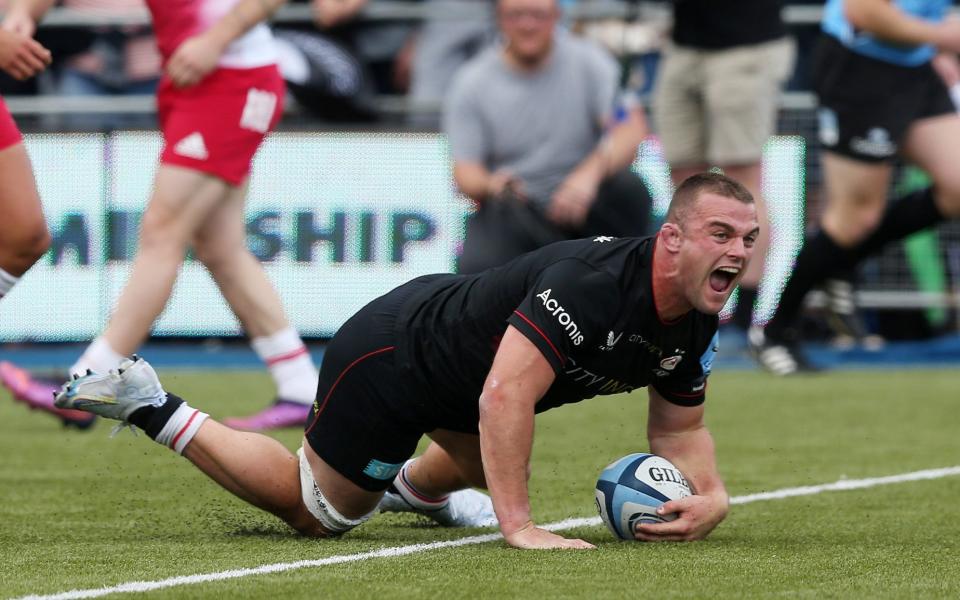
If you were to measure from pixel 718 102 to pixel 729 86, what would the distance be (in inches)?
4.2

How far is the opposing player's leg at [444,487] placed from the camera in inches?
204

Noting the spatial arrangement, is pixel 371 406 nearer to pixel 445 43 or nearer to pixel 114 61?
pixel 445 43

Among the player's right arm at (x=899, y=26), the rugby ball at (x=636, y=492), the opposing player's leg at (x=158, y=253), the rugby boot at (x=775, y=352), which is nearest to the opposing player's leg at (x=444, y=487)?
the rugby ball at (x=636, y=492)

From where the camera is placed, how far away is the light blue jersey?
9.20 metres

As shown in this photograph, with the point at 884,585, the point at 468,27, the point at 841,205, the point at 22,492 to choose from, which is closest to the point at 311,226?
the point at 468,27

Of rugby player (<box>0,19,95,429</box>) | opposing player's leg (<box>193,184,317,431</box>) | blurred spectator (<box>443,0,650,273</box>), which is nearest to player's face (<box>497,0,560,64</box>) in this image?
blurred spectator (<box>443,0,650,273</box>)

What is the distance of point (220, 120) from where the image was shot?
721cm

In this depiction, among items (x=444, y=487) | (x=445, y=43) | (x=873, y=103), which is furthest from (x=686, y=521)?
(x=445, y=43)

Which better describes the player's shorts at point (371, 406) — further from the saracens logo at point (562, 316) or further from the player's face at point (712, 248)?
the player's face at point (712, 248)

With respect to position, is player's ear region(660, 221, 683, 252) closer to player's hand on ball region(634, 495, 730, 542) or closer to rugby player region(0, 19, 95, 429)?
player's hand on ball region(634, 495, 730, 542)

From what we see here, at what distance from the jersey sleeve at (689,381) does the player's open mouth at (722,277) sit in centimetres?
26

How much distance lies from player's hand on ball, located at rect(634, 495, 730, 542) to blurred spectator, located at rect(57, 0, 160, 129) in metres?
8.70

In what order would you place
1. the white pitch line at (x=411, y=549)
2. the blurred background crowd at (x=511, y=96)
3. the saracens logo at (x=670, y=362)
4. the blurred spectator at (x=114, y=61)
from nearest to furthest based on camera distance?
the white pitch line at (x=411, y=549) → the saracens logo at (x=670, y=362) → the blurred background crowd at (x=511, y=96) → the blurred spectator at (x=114, y=61)

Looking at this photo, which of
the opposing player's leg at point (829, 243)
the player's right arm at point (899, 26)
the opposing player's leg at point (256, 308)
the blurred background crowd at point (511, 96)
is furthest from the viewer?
the blurred background crowd at point (511, 96)
